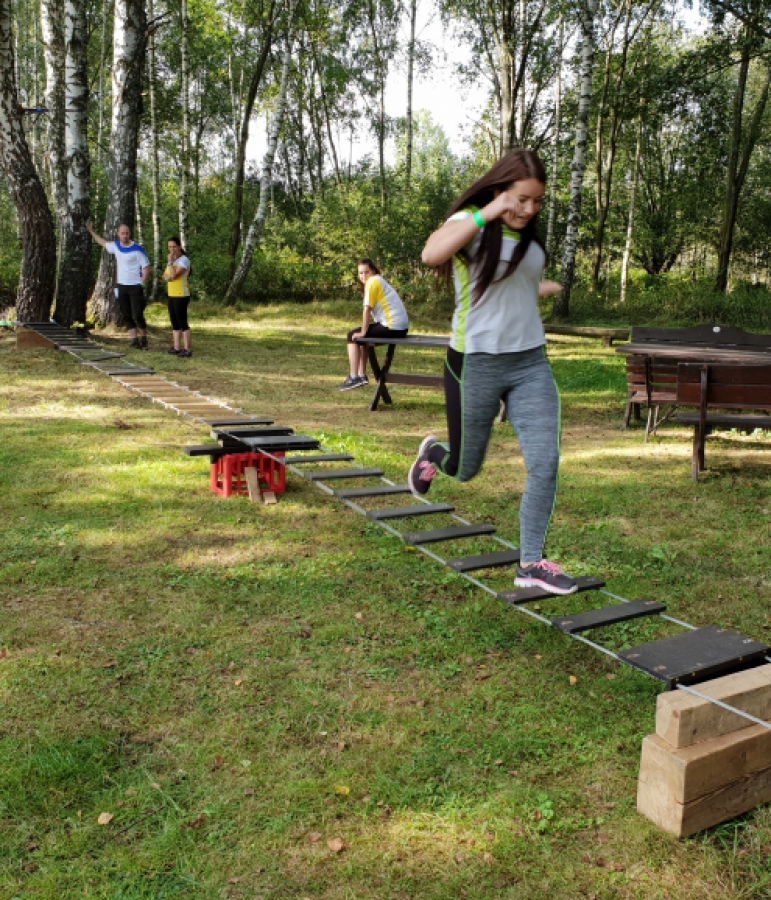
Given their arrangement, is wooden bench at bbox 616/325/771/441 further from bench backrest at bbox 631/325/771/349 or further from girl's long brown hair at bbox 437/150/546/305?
girl's long brown hair at bbox 437/150/546/305

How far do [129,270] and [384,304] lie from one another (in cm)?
470

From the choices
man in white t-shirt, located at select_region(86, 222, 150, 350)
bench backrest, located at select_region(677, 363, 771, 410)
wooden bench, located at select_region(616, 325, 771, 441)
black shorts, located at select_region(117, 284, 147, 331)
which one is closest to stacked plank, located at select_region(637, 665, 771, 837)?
bench backrest, located at select_region(677, 363, 771, 410)

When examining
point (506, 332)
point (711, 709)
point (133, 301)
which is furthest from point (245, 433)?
point (133, 301)

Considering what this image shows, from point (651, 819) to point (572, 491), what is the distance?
13.2 feet

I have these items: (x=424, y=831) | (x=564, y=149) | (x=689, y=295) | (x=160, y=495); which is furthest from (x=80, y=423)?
(x=564, y=149)

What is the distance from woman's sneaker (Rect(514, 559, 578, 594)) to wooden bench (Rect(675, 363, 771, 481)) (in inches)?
144

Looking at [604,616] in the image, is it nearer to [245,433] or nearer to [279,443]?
[279,443]

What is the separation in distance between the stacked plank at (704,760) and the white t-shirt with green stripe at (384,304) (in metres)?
7.41

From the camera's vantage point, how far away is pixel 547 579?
12.3 ft

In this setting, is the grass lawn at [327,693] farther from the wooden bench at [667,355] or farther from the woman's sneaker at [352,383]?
the woman's sneaker at [352,383]

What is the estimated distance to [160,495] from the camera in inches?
242

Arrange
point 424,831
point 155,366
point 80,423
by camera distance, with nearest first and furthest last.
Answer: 1. point 424,831
2. point 80,423
3. point 155,366

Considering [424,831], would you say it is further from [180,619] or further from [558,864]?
[180,619]

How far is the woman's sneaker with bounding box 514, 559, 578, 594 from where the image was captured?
369cm
